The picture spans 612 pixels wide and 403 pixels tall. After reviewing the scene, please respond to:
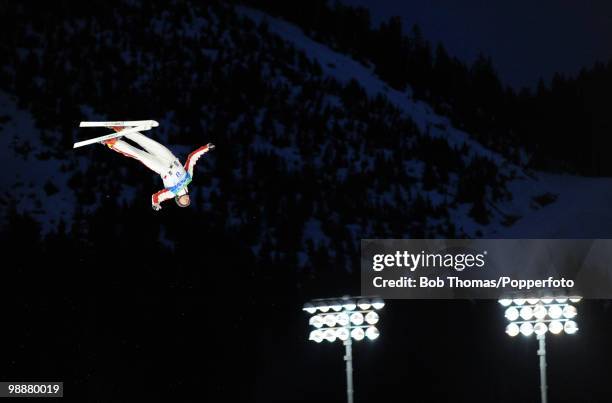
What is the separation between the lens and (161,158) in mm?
23797

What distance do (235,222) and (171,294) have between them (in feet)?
10.2

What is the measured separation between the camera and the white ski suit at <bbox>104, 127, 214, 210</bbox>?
23250 millimetres

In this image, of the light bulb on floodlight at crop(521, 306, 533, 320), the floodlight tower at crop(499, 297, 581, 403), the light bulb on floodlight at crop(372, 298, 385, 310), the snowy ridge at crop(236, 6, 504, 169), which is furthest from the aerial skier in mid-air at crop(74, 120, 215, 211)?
the snowy ridge at crop(236, 6, 504, 169)

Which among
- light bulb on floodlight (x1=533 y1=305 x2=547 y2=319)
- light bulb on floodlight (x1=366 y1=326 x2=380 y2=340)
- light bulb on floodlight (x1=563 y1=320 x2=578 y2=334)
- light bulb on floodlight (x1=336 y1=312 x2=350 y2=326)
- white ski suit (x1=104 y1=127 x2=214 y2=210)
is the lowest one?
light bulb on floodlight (x1=366 y1=326 x2=380 y2=340)

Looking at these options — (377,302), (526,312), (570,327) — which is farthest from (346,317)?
(570,327)

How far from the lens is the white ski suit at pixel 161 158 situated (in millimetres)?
23250

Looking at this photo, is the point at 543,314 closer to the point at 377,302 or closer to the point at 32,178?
the point at 377,302

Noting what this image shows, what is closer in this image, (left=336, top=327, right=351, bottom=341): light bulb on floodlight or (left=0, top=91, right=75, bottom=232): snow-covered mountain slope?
(left=336, top=327, right=351, bottom=341): light bulb on floodlight

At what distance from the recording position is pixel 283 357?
29828 mm

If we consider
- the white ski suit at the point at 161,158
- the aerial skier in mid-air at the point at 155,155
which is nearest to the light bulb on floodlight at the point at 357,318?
the aerial skier in mid-air at the point at 155,155

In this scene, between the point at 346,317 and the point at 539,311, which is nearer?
the point at 346,317

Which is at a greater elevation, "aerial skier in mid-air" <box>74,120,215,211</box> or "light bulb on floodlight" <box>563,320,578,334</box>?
"aerial skier in mid-air" <box>74,120,215,211</box>

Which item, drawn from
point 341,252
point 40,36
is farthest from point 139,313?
point 40,36

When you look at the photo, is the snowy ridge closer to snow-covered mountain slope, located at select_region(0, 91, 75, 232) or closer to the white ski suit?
snow-covered mountain slope, located at select_region(0, 91, 75, 232)
